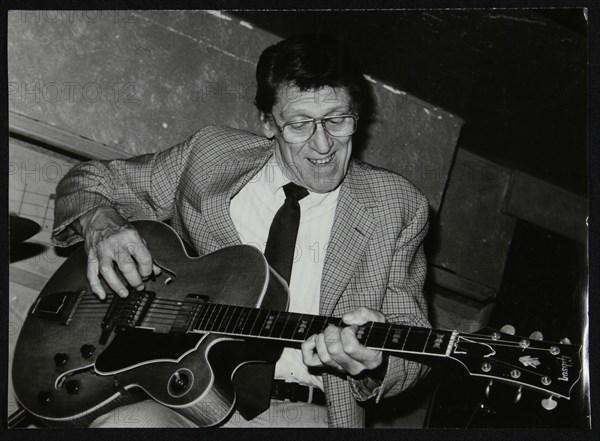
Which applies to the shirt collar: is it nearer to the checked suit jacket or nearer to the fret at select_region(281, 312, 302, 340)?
the checked suit jacket

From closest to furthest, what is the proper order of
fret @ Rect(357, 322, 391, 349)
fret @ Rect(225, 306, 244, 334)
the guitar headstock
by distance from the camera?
the guitar headstock
fret @ Rect(357, 322, 391, 349)
fret @ Rect(225, 306, 244, 334)

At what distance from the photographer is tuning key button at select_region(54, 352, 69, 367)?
1639 mm

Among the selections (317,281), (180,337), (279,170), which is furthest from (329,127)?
(180,337)

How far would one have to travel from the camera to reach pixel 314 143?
167cm

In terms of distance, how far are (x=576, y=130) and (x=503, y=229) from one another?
46 centimetres

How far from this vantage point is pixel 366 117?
2.03 meters

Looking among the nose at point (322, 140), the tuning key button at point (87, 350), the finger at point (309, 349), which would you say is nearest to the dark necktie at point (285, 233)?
the nose at point (322, 140)

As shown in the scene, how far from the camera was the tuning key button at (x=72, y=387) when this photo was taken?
63.4 inches

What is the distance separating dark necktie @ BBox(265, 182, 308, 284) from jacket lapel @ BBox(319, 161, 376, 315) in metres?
0.08

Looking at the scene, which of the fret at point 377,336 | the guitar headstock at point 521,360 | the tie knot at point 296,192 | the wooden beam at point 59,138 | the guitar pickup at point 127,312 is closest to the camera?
the guitar headstock at point 521,360

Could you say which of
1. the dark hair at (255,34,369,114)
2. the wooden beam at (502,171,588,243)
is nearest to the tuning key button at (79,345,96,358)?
the dark hair at (255,34,369,114)

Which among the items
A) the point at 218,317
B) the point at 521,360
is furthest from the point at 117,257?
the point at 521,360

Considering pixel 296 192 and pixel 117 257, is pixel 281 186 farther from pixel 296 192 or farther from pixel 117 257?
pixel 117 257

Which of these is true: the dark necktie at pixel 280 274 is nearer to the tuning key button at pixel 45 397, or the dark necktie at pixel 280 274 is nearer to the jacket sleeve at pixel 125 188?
the jacket sleeve at pixel 125 188
